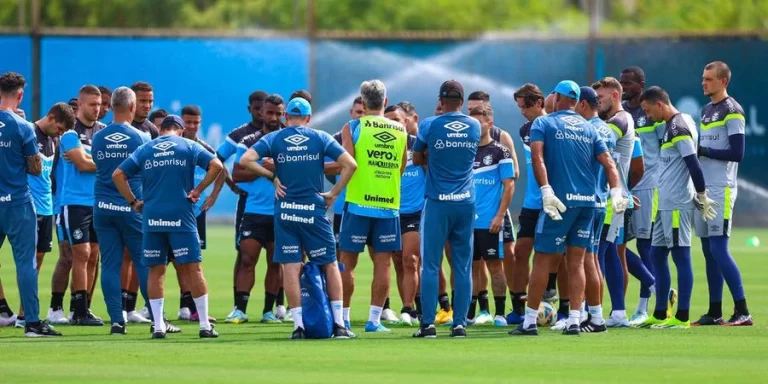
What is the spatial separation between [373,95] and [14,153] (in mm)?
3453

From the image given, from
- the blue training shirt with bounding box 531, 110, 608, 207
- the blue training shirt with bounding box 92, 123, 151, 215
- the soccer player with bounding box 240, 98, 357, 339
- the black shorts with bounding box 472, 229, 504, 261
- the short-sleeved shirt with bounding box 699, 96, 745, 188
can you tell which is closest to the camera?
the soccer player with bounding box 240, 98, 357, 339

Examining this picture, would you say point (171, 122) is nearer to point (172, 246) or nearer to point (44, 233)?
point (172, 246)

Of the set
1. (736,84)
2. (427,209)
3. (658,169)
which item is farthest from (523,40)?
(427,209)

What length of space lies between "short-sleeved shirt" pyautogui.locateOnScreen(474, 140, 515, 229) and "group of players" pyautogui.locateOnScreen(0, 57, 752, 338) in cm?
2

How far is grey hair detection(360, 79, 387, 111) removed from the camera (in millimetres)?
13672

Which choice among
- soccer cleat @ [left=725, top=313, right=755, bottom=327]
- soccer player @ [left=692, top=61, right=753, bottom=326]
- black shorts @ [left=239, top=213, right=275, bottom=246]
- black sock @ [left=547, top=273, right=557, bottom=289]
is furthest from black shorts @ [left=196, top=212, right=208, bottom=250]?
soccer cleat @ [left=725, top=313, right=755, bottom=327]

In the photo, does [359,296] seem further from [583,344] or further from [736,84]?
[736,84]

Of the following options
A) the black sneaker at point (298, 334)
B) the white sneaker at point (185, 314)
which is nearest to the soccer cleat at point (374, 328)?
the black sneaker at point (298, 334)

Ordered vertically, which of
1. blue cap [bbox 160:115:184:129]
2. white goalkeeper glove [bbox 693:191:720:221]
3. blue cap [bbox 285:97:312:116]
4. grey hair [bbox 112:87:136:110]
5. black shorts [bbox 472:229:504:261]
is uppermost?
grey hair [bbox 112:87:136:110]

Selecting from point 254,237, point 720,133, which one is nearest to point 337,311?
point 254,237

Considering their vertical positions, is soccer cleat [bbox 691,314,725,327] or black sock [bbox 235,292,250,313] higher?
black sock [bbox 235,292,250,313]

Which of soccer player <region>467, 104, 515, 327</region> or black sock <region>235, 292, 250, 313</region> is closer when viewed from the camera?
soccer player <region>467, 104, 515, 327</region>

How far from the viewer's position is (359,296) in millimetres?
18859

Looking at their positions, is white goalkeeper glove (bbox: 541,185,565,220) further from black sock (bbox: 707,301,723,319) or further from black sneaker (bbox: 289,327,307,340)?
black sock (bbox: 707,301,723,319)
